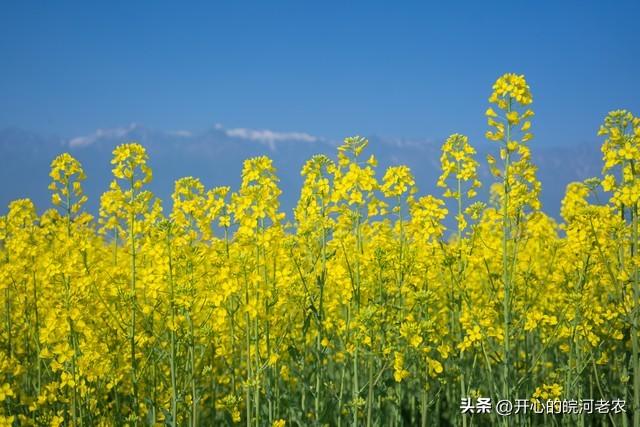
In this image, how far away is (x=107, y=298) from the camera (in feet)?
18.1

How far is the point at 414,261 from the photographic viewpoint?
5.56 m

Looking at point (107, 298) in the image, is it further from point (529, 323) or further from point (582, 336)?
point (582, 336)

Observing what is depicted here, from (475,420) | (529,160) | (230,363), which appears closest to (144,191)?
(230,363)

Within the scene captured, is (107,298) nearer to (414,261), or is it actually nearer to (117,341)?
(117,341)

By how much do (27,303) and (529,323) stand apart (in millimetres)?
5278

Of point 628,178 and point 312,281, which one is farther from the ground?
point 628,178

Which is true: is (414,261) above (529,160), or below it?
below

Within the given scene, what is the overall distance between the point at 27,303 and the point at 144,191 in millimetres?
2569

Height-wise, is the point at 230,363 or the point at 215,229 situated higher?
the point at 215,229

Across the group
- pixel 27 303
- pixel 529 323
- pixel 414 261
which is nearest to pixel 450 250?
pixel 414 261

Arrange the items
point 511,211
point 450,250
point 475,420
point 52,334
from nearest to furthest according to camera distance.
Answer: point 52,334, point 511,211, point 450,250, point 475,420

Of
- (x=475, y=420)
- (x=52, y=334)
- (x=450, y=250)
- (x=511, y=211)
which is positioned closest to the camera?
(x=52, y=334)

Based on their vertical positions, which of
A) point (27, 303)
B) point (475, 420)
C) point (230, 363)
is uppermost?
point (27, 303)

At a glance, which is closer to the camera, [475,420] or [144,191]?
[144,191]
